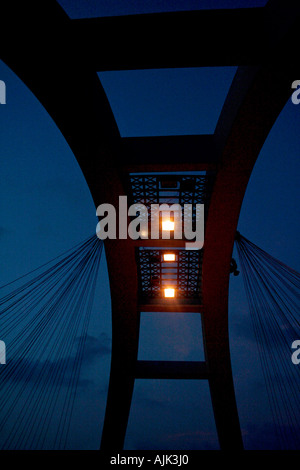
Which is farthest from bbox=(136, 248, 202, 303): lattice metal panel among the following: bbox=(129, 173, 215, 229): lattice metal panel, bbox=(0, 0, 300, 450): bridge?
bbox=(129, 173, 215, 229): lattice metal panel

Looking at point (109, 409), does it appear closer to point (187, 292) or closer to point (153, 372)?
point (153, 372)

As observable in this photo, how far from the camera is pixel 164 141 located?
7.67 metres

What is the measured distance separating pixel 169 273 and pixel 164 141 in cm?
514

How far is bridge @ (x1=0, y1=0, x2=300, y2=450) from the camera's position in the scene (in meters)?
4.70

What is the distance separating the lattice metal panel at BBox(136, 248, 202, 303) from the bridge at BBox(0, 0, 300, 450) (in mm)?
39

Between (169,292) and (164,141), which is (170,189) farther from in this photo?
(169,292)

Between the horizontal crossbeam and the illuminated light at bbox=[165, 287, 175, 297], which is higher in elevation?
the illuminated light at bbox=[165, 287, 175, 297]

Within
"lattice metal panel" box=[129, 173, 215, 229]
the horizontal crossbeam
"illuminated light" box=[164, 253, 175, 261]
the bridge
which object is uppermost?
"lattice metal panel" box=[129, 173, 215, 229]

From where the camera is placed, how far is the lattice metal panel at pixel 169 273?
1050 centimetres

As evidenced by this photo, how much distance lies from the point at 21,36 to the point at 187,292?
9.17m

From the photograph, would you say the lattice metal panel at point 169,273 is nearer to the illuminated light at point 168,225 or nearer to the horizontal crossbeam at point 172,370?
the illuminated light at point 168,225

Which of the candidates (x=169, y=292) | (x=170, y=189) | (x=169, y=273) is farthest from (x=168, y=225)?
(x=169, y=292)

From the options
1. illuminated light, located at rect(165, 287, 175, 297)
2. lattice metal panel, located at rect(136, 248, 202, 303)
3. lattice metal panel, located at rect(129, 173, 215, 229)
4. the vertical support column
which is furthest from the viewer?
illuminated light, located at rect(165, 287, 175, 297)

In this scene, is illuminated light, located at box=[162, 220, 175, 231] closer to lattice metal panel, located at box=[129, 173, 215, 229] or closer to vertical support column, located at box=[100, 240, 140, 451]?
lattice metal panel, located at box=[129, 173, 215, 229]
